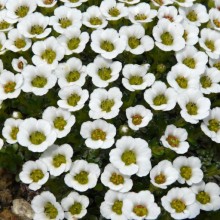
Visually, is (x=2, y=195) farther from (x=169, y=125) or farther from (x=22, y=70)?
(x=169, y=125)

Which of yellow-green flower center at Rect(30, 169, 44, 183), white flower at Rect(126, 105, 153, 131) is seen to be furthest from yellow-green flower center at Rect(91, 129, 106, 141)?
yellow-green flower center at Rect(30, 169, 44, 183)

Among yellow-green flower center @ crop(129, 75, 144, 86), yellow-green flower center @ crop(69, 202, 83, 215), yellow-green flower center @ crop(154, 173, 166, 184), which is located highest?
yellow-green flower center @ crop(129, 75, 144, 86)

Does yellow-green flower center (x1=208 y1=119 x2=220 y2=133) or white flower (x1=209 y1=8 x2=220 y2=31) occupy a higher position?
white flower (x1=209 y1=8 x2=220 y2=31)

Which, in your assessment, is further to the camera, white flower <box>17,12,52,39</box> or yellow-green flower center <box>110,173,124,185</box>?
white flower <box>17,12,52,39</box>

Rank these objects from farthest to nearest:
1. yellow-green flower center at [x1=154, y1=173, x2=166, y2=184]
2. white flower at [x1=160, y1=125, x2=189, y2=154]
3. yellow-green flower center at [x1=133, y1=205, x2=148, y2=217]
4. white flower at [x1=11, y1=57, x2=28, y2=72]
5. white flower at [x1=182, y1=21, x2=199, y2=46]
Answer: white flower at [x1=182, y1=21, x2=199, y2=46] → white flower at [x1=11, y1=57, x2=28, y2=72] → white flower at [x1=160, y1=125, x2=189, y2=154] → yellow-green flower center at [x1=154, y1=173, x2=166, y2=184] → yellow-green flower center at [x1=133, y1=205, x2=148, y2=217]

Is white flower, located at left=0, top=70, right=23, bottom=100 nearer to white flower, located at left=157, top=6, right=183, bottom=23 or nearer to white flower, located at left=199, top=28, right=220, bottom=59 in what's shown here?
white flower, located at left=157, top=6, right=183, bottom=23

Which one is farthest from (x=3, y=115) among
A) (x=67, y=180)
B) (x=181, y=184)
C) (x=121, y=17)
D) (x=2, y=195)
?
(x=181, y=184)

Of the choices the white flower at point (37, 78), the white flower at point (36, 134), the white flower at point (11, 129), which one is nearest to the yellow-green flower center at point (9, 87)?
the white flower at point (37, 78)
